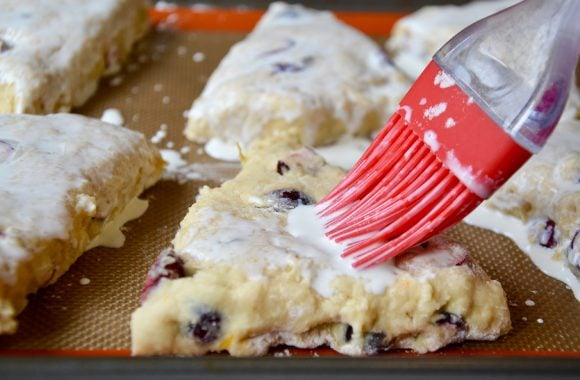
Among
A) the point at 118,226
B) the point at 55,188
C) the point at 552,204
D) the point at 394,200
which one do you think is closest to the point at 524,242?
the point at 552,204

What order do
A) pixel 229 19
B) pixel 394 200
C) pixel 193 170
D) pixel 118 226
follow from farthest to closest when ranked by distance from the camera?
1. pixel 229 19
2. pixel 193 170
3. pixel 118 226
4. pixel 394 200

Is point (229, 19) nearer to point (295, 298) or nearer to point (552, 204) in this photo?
point (552, 204)

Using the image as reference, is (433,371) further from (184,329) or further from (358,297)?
(184,329)

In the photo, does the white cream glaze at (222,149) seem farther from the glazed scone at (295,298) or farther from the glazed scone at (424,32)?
the glazed scone at (424,32)

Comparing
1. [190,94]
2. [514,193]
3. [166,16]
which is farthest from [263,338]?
[166,16]

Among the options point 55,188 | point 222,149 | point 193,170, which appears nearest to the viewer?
point 55,188

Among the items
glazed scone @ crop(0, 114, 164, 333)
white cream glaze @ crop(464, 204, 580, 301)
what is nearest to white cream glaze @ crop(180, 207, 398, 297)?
glazed scone @ crop(0, 114, 164, 333)
